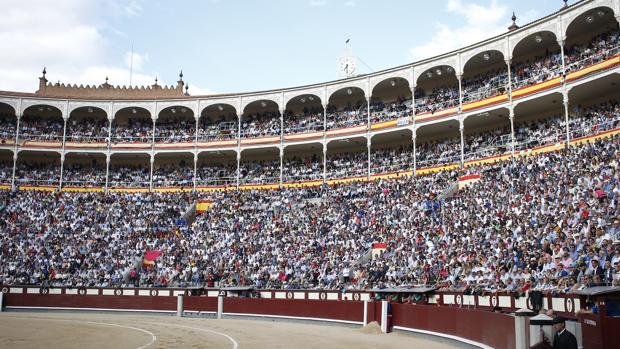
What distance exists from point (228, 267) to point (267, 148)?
14.2 meters

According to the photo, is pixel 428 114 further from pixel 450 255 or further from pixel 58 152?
pixel 58 152

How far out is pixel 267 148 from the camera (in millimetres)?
44938

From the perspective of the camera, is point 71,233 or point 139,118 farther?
point 139,118

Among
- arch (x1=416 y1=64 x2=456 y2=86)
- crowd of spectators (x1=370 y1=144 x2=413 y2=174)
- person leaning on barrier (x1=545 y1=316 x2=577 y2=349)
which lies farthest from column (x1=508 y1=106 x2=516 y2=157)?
person leaning on barrier (x1=545 y1=316 x2=577 y2=349)

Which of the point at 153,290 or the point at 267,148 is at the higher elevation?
the point at 267,148

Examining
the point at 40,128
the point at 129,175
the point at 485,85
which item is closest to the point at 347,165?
the point at 485,85

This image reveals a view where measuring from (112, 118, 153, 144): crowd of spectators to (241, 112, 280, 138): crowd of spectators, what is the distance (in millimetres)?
7348

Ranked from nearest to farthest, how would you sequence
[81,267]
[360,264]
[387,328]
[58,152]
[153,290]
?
[387,328] < [360,264] < [153,290] < [81,267] < [58,152]

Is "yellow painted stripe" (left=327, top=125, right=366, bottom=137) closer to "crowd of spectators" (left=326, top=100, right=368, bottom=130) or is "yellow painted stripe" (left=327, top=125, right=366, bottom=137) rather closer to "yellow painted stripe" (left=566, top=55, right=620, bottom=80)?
A: "crowd of spectators" (left=326, top=100, right=368, bottom=130)

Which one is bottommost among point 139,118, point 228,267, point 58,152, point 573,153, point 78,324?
point 78,324

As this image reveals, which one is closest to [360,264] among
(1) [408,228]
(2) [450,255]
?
(1) [408,228]

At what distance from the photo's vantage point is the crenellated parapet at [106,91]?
49719 mm

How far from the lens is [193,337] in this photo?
18.0m

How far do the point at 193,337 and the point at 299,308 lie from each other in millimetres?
8317
